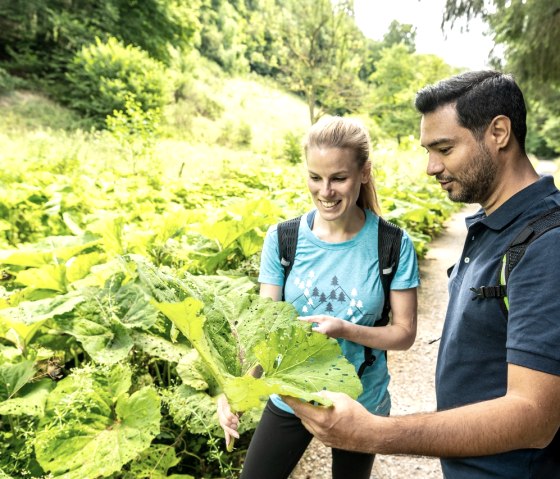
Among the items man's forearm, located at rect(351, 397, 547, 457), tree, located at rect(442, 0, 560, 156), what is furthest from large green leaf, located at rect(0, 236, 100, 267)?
tree, located at rect(442, 0, 560, 156)

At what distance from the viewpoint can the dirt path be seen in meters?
2.61

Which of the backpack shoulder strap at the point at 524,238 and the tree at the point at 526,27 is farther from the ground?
the tree at the point at 526,27

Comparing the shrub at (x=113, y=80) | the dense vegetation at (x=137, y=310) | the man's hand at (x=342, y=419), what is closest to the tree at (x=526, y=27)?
the dense vegetation at (x=137, y=310)

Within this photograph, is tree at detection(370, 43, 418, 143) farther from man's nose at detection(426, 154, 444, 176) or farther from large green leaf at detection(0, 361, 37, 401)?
large green leaf at detection(0, 361, 37, 401)

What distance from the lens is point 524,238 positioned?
1.04 m

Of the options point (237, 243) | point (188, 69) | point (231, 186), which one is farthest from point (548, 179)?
point (188, 69)

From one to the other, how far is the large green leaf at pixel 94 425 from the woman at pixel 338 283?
17.4 inches

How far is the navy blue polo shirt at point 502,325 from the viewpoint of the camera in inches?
36.9

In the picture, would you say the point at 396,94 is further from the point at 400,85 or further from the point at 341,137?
the point at 341,137

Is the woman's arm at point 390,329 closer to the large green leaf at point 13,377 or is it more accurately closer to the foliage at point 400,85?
the large green leaf at point 13,377

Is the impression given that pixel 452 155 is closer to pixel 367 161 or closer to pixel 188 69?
pixel 367 161

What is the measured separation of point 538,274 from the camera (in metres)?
0.97

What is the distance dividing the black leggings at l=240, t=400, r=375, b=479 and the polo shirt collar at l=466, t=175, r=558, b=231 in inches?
38.5

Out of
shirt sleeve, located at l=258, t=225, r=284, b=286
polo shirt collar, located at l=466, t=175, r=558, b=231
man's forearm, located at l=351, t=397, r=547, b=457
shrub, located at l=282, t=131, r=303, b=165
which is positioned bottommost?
man's forearm, located at l=351, t=397, r=547, b=457
